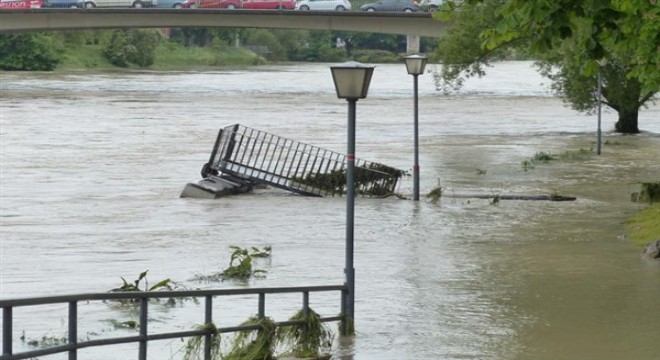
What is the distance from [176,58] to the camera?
121 metres

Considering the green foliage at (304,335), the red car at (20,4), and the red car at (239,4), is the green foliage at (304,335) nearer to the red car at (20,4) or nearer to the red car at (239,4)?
the red car at (20,4)

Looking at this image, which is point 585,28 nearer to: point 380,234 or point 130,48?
Answer: point 380,234

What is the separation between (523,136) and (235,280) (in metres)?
34.4

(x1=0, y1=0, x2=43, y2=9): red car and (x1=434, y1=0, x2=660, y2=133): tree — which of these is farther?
(x1=0, y1=0, x2=43, y2=9): red car

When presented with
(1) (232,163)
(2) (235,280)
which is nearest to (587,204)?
(1) (232,163)

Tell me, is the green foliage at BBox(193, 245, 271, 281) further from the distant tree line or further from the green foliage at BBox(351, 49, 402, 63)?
the green foliage at BBox(351, 49, 402, 63)

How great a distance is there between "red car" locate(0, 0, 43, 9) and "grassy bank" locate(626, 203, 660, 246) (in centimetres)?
6121

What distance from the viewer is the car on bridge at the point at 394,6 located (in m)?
83.8

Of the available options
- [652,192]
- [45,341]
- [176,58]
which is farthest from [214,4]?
[45,341]

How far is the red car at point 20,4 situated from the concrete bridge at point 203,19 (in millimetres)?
2588

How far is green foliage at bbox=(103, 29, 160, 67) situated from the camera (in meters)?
113

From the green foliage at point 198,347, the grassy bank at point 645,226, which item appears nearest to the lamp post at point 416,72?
the grassy bank at point 645,226

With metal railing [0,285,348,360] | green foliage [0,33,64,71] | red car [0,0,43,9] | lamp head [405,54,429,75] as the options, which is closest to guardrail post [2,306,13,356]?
metal railing [0,285,348,360]

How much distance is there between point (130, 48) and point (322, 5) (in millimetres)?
29277
